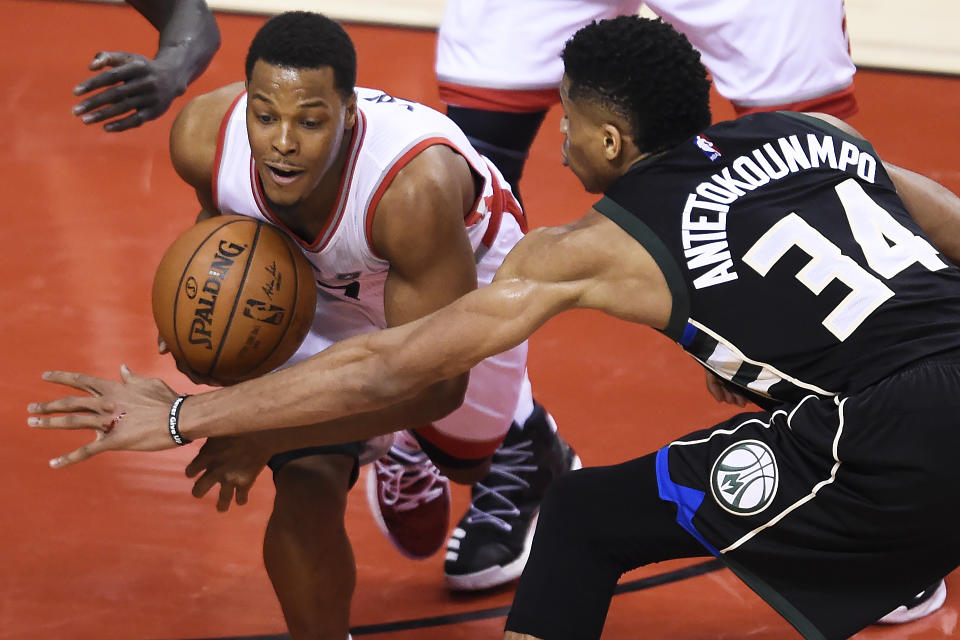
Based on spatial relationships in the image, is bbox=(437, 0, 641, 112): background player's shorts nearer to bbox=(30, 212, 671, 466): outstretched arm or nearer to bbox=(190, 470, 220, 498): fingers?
bbox=(30, 212, 671, 466): outstretched arm

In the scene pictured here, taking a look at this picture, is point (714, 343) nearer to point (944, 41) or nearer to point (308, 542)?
point (308, 542)

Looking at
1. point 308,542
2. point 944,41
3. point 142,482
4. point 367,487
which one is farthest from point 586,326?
point 944,41

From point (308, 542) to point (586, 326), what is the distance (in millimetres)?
1986

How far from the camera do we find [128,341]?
4508mm

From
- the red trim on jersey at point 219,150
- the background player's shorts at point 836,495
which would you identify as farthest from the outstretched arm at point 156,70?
the background player's shorts at point 836,495

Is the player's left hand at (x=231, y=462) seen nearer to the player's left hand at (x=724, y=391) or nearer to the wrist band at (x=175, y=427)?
the wrist band at (x=175, y=427)

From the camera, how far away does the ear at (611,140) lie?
262cm

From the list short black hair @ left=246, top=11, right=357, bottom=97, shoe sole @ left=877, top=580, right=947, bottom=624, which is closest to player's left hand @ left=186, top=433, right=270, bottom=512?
short black hair @ left=246, top=11, right=357, bottom=97

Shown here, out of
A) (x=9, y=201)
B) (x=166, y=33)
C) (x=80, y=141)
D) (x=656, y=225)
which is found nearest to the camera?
(x=656, y=225)

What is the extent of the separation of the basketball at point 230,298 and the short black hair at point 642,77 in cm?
73

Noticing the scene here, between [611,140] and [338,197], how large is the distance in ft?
2.17

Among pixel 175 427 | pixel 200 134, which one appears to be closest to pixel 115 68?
pixel 200 134

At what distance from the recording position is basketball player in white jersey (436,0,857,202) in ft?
11.9

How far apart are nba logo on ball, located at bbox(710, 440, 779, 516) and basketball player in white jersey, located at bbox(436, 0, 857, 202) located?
143cm
